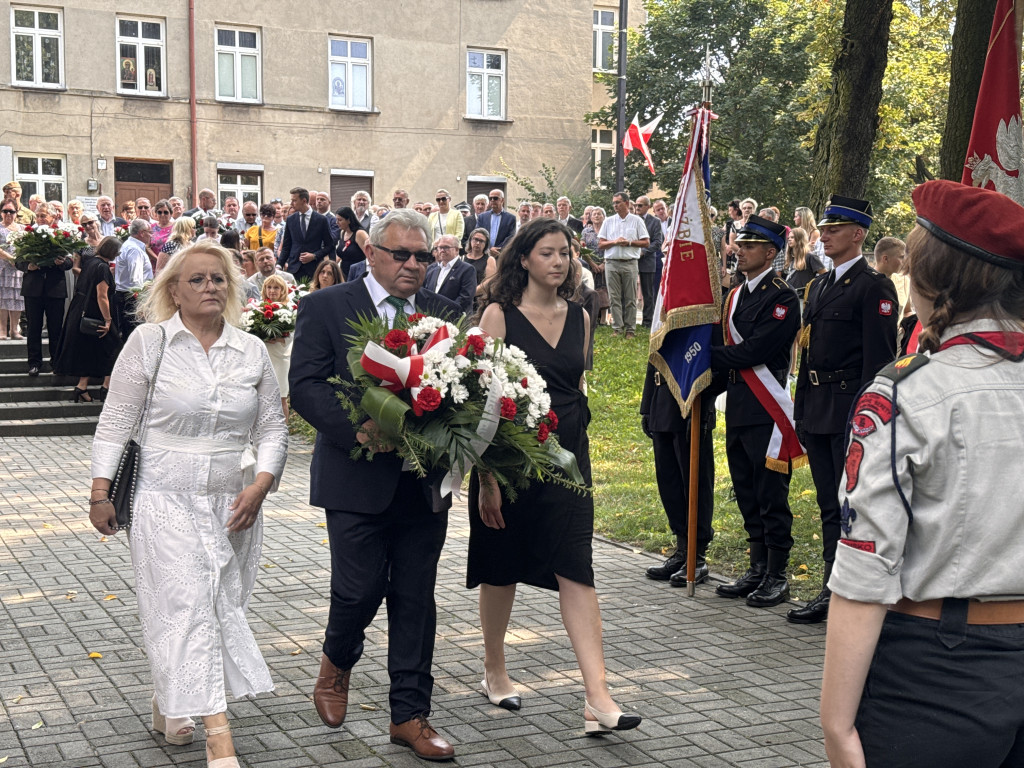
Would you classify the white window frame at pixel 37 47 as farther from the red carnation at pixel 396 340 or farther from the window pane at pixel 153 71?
the red carnation at pixel 396 340

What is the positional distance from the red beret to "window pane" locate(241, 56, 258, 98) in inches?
1309

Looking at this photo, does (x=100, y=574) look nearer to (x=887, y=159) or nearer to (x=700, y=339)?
(x=700, y=339)

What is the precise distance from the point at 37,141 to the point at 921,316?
106ft

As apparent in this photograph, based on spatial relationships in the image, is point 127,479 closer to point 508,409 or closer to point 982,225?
point 508,409

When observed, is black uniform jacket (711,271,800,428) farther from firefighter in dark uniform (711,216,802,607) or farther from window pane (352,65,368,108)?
window pane (352,65,368,108)

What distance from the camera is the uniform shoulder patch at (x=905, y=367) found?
262cm

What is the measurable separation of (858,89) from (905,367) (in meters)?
8.47

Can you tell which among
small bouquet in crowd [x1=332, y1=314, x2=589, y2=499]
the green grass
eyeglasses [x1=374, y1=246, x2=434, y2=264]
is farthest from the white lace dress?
the green grass

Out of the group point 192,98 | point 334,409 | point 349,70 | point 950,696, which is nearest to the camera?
point 950,696

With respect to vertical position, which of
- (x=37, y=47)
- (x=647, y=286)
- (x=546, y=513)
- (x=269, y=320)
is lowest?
(x=546, y=513)

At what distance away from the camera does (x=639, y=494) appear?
37.4 ft

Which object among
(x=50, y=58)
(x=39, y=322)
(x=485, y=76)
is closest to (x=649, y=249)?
(x=39, y=322)

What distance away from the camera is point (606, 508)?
1086 centimetres

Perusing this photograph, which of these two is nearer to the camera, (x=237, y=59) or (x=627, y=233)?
(x=627, y=233)
